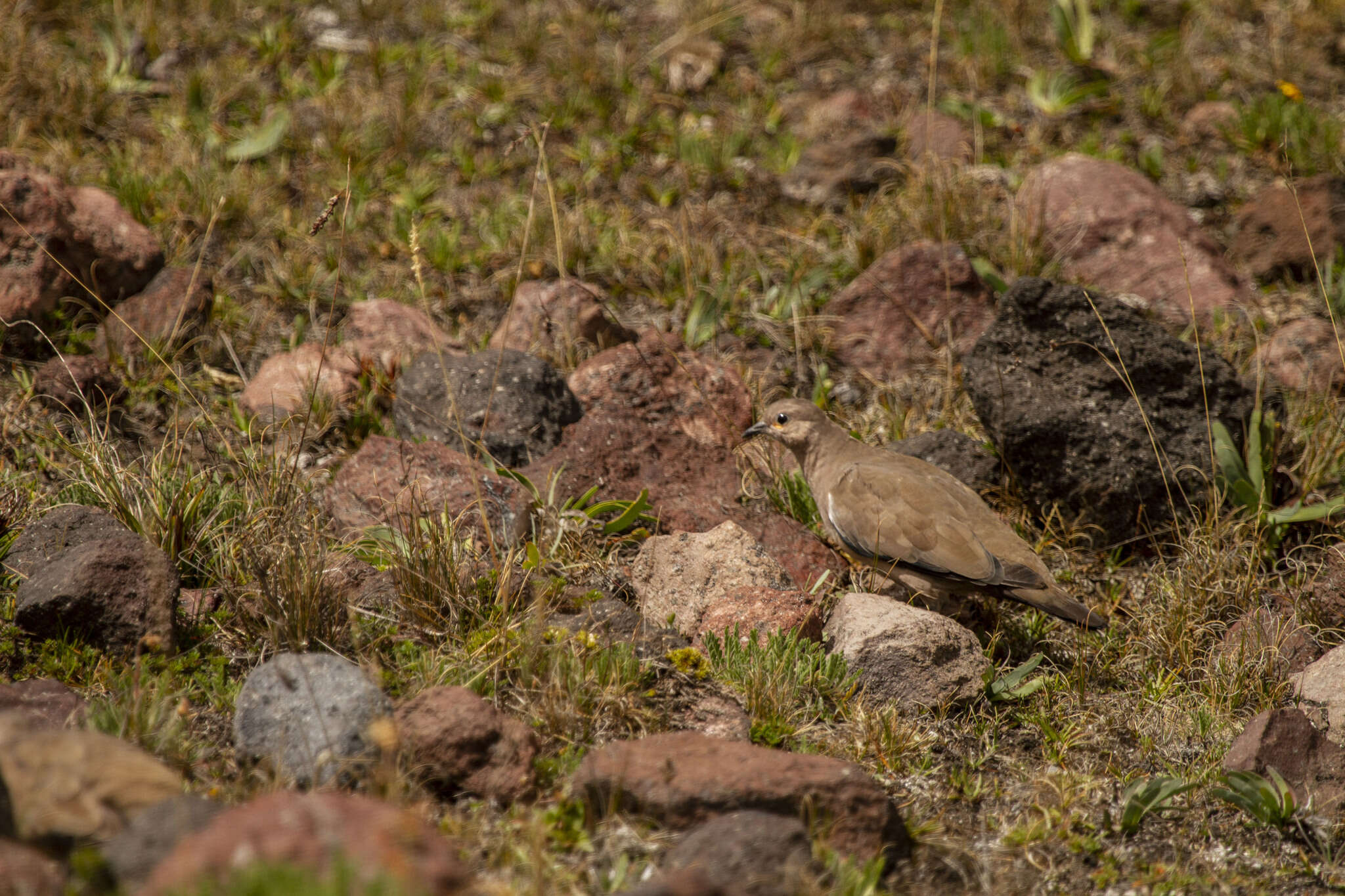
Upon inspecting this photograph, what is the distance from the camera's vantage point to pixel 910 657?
16.7ft

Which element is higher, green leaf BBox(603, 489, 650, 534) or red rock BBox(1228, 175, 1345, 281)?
red rock BBox(1228, 175, 1345, 281)

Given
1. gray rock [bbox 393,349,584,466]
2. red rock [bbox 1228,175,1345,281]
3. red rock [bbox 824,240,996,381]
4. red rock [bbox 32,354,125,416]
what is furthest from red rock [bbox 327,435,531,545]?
red rock [bbox 1228,175,1345,281]

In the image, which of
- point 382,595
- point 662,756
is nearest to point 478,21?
point 382,595

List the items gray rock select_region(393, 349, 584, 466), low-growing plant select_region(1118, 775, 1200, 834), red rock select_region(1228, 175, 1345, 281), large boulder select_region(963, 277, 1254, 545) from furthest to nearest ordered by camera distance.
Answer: red rock select_region(1228, 175, 1345, 281)
gray rock select_region(393, 349, 584, 466)
large boulder select_region(963, 277, 1254, 545)
low-growing plant select_region(1118, 775, 1200, 834)

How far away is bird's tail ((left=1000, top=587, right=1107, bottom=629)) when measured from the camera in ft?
18.1

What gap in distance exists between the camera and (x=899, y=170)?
888cm

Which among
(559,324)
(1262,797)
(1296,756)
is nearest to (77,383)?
(559,324)

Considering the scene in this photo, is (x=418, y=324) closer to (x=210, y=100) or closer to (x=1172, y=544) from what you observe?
(x=210, y=100)

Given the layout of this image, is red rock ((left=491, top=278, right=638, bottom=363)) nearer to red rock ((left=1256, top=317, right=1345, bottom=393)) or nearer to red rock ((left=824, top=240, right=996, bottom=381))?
red rock ((left=824, top=240, right=996, bottom=381))

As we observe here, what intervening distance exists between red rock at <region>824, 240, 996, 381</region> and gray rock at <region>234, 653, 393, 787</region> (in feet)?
15.1

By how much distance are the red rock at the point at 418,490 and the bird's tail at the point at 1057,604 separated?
8.52 ft

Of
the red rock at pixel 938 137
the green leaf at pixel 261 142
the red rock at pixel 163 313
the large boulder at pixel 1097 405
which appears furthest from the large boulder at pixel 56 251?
the red rock at pixel 938 137

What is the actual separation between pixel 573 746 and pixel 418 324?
3.92m

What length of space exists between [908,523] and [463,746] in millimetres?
2774
